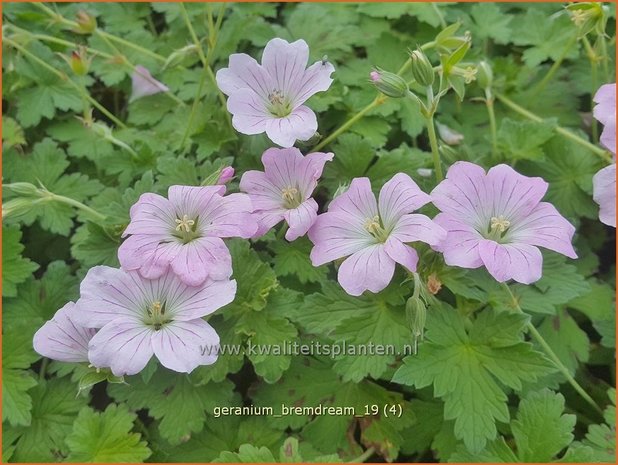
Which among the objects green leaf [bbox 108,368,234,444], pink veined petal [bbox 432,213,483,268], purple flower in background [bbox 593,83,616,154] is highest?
purple flower in background [bbox 593,83,616,154]

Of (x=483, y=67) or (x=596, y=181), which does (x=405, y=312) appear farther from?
(x=483, y=67)

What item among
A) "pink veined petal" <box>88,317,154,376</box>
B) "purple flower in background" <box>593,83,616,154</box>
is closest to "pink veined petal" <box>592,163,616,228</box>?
"purple flower in background" <box>593,83,616,154</box>

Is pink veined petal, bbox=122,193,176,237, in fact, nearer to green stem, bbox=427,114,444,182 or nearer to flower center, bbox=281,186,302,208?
flower center, bbox=281,186,302,208

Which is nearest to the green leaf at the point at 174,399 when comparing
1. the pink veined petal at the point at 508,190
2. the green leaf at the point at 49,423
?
the green leaf at the point at 49,423

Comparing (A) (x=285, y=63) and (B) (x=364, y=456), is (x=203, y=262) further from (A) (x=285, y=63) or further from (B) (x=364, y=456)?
(B) (x=364, y=456)

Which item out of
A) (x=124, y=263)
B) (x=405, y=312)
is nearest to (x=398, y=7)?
(x=405, y=312)

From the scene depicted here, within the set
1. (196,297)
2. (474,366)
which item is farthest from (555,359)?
(196,297)
